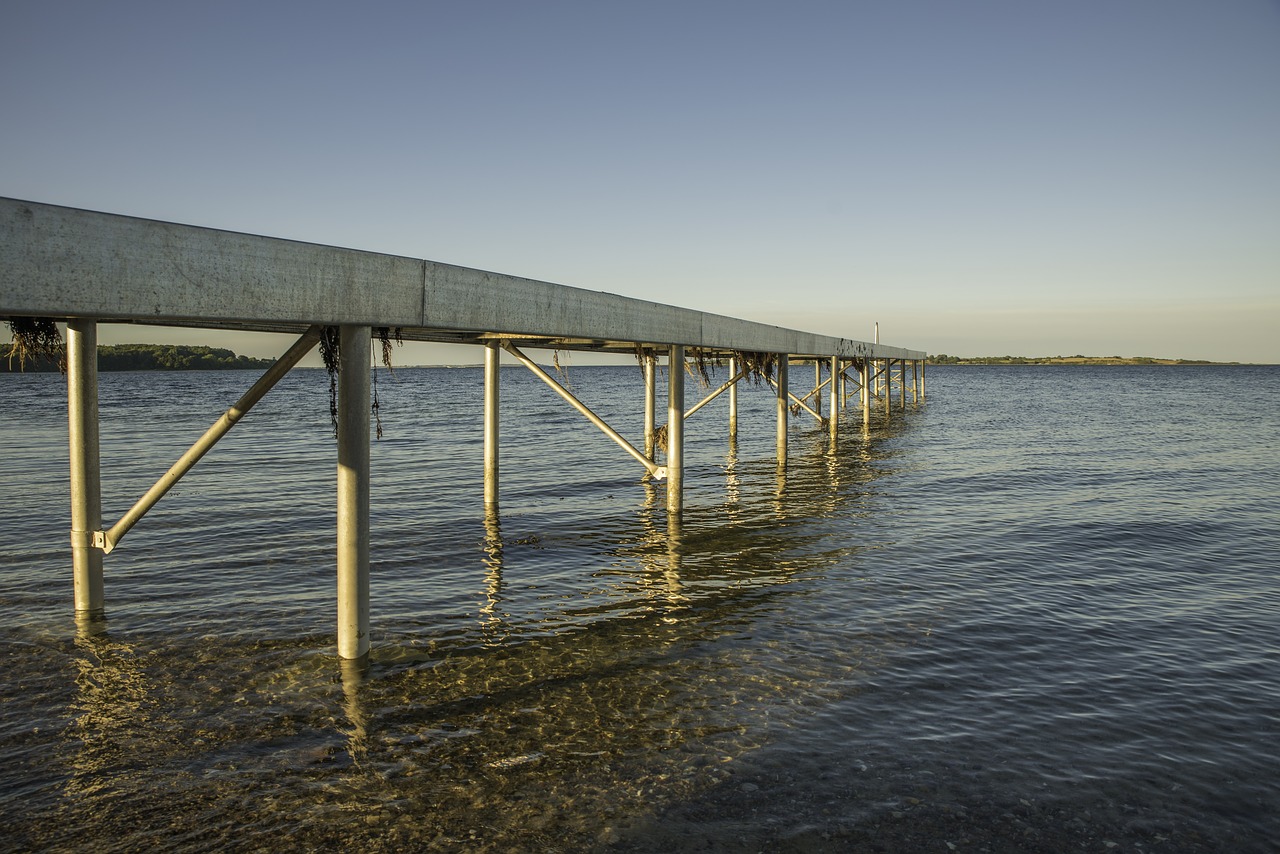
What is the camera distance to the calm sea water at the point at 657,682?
5195 mm

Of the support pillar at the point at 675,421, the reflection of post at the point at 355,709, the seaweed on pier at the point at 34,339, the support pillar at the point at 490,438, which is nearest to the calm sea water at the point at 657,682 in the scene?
the reflection of post at the point at 355,709

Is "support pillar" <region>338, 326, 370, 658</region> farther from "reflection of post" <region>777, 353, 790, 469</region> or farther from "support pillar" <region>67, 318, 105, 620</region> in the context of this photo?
"reflection of post" <region>777, 353, 790, 469</region>

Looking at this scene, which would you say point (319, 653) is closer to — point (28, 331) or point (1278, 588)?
point (28, 331)

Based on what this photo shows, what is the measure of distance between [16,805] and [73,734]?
1.14 meters

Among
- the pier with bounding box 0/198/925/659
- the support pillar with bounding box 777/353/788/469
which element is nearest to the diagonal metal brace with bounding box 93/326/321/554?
the pier with bounding box 0/198/925/659

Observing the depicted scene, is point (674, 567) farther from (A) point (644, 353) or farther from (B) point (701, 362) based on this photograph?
(B) point (701, 362)

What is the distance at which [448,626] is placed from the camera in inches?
353

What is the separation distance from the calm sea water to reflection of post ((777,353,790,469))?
213 inches

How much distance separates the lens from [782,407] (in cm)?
2209

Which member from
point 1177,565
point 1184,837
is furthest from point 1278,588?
point 1184,837

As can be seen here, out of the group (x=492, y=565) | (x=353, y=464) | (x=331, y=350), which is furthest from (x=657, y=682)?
(x=492, y=565)

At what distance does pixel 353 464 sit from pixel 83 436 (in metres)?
3.32

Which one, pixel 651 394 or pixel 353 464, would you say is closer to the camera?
pixel 353 464

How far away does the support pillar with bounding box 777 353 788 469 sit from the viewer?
21359 millimetres
